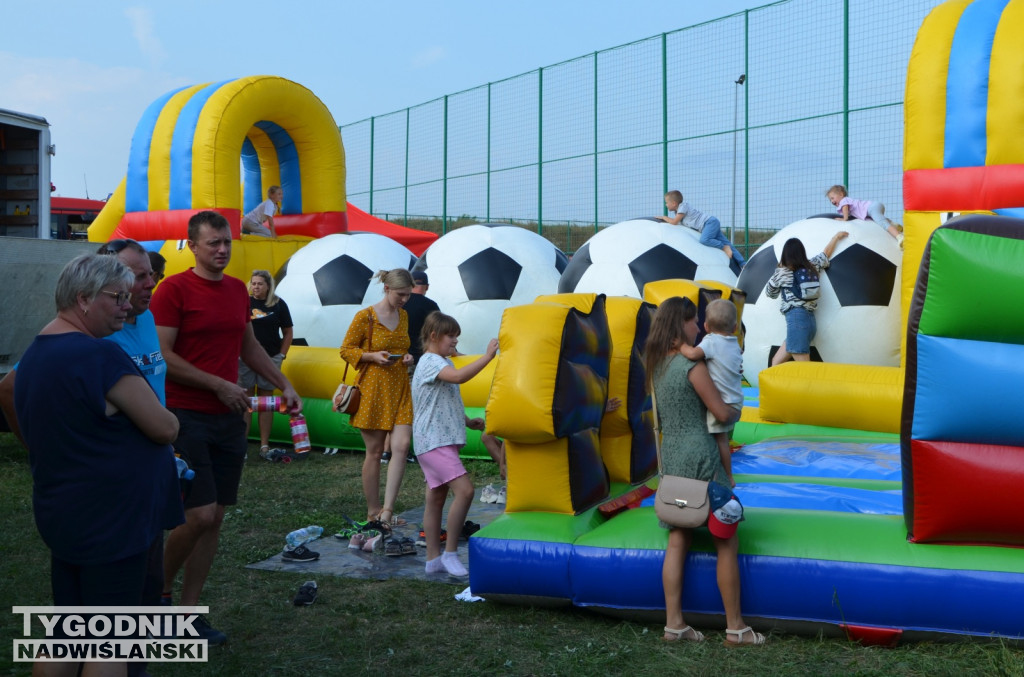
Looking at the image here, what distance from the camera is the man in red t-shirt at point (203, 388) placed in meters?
3.54

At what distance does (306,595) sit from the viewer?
4125 mm

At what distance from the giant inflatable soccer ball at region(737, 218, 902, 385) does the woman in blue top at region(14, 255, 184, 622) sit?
19.2 ft

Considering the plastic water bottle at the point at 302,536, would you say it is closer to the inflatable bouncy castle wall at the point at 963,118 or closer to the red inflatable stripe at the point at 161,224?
the inflatable bouncy castle wall at the point at 963,118

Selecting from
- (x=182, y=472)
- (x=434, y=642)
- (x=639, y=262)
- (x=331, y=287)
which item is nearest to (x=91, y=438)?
(x=182, y=472)

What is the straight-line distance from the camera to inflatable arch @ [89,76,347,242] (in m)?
9.89

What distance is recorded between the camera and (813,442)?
622cm

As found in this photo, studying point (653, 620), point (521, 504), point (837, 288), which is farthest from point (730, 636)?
point (837, 288)

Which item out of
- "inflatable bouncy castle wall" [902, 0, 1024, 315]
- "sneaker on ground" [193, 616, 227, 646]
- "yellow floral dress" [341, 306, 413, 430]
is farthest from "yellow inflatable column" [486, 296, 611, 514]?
"inflatable bouncy castle wall" [902, 0, 1024, 315]

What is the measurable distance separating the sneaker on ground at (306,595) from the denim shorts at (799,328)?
447 centimetres

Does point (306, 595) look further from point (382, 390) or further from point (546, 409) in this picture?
point (382, 390)

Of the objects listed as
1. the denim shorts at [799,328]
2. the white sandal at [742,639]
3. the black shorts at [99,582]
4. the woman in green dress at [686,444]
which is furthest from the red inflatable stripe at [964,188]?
the black shorts at [99,582]

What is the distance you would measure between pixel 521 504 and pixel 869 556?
1479mm

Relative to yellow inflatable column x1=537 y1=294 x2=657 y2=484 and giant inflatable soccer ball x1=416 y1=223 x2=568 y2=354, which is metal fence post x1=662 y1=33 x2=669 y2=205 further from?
yellow inflatable column x1=537 y1=294 x2=657 y2=484

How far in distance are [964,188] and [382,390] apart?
406cm
